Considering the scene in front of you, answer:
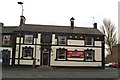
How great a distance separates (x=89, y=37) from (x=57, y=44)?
564 cm

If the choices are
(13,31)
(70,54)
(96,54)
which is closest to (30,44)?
(13,31)

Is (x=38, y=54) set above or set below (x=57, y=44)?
below

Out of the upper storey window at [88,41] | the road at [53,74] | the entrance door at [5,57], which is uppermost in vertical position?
the upper storey window at [88,41]

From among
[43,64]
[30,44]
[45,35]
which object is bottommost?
[43,64]

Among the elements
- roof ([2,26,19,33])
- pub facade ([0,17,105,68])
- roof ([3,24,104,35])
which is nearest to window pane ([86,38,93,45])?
pub facade ([0,17,105,68])

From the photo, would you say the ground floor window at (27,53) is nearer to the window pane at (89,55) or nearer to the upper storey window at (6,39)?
the upper storey window at (6,39)

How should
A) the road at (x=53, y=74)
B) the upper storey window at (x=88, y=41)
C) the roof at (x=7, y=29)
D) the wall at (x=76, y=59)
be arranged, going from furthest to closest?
the roof at (x=7, y=29)
the upper storey window at (x=88, y=41)
the wall at (x=76, y=59)
the road at (x=53, y=74)

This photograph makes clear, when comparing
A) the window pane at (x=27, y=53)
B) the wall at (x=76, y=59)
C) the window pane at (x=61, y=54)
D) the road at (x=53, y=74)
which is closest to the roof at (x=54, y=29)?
the wall at (x=76, y=59)

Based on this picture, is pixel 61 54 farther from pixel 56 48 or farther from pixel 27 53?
pixel 27 53

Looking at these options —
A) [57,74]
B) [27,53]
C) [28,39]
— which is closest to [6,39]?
[28,39]

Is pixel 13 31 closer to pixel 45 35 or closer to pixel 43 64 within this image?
pixel 45 35

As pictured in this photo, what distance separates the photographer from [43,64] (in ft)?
79.7

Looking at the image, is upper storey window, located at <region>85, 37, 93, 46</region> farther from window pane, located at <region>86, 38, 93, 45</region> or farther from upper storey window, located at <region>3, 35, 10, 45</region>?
upper storey window, located at <region>3, 35, 10, 45</region>

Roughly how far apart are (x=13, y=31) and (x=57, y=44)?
7.63 meters
